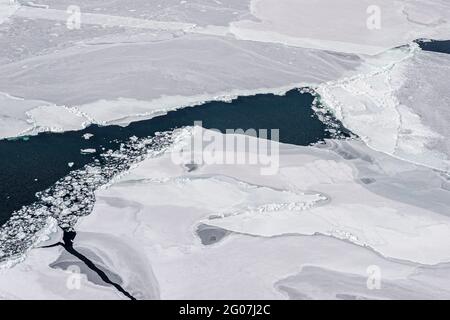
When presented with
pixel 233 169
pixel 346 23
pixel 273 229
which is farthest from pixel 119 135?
pixel 346 23

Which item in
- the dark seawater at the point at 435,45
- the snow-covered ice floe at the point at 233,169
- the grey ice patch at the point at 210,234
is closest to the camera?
the snow-covered ice floe at the point at 233,169

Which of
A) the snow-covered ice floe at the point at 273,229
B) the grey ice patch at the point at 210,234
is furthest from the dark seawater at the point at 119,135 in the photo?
the grey ice patch at the point at 210,234

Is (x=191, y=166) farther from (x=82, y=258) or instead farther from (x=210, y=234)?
(x=82, y=258)

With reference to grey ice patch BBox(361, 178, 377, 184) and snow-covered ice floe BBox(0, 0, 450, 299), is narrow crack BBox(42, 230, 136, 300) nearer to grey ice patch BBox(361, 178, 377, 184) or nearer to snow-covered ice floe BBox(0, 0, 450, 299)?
snow-covered ice floe BBox(0, 0, 450, 299)

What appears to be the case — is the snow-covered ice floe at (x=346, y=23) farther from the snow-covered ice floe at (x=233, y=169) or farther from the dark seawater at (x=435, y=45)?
the dark seawater at (x=435, y=45)

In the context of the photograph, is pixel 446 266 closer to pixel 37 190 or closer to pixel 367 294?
pixel 367 294

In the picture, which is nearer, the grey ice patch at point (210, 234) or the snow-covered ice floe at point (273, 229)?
the snow-covered ice floe at point (273, 229)

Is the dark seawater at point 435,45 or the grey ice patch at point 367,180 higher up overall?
the dark seawater at point 435,45

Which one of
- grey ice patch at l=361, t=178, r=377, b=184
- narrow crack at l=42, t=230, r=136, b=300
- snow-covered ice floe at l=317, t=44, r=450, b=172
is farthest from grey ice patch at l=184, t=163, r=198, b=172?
snow-covered ice floe at l=317, t=44, r=450, b=172
